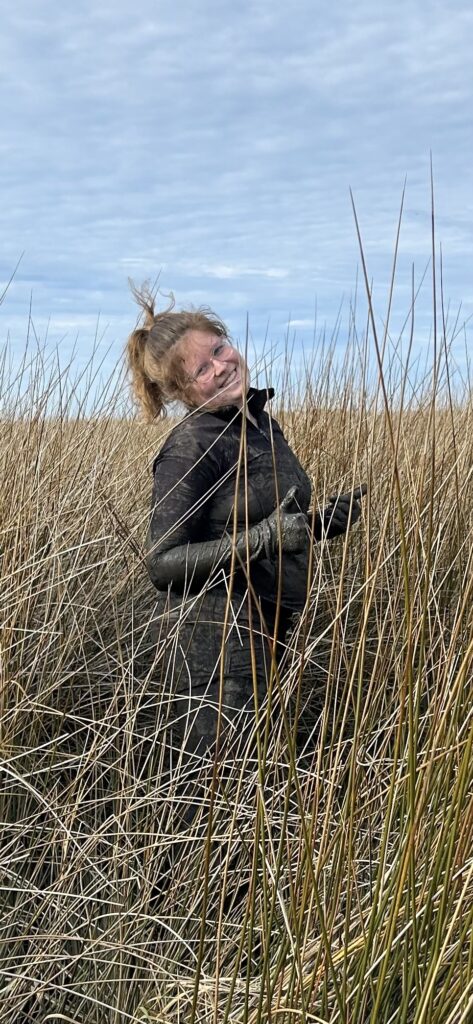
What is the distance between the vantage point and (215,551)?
1562mm

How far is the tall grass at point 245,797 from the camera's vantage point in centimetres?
94

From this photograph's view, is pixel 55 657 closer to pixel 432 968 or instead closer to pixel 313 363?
pixel 432 968

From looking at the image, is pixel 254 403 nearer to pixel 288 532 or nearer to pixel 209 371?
pixel 209 371

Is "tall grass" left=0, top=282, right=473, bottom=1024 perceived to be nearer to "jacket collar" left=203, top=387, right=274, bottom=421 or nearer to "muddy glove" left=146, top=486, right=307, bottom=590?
"muddy glove" left=146, top=486, right=307, bottom=590

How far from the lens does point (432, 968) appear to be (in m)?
0.88

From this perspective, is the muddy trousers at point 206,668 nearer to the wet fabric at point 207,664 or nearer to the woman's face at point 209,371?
the wet fabric at point 207,664

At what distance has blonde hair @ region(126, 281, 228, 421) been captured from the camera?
1.86 meters

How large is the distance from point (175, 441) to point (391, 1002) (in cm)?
103

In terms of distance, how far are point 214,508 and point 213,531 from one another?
5 centimetres

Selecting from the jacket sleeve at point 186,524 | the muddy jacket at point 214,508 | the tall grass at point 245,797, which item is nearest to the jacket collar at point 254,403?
the muddy jacket at point 214,508

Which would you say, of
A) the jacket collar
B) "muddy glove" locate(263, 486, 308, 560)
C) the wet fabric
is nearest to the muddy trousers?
the wet fabric

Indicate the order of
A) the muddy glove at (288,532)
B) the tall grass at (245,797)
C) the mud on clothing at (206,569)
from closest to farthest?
the tall grass at (245,797), the muddy glove at (288,532), the mud on clothing at (206,569)

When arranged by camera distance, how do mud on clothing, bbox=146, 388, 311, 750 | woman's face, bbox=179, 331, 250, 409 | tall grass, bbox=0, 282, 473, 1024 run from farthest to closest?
1. woman's face, bbox=179, 331, 250, 409
2. mud on clothing, bbox=146, 388, 311, 750
3. tall grass, bbox=0, 282, 473, 1024

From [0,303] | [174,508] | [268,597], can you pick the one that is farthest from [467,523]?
[0,303]
